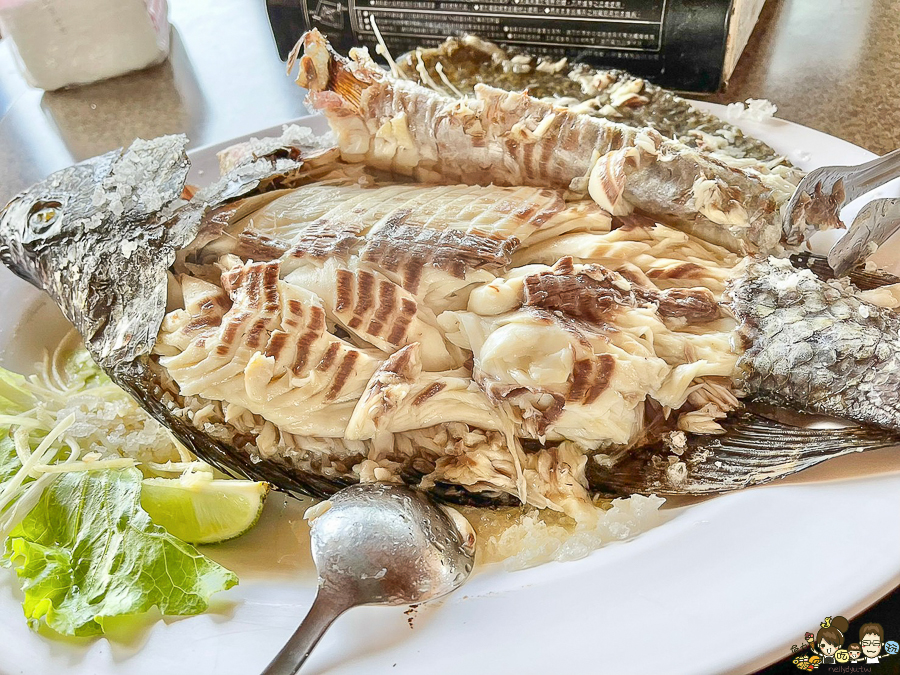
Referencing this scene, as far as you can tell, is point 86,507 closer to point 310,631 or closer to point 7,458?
point 7,458

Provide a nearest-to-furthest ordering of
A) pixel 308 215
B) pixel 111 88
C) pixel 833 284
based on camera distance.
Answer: pixel 833 284 → pixel 308 215 → pixel 111 88

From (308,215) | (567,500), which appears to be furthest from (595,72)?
(567,500)

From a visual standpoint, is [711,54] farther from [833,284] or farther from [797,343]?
[797,343]

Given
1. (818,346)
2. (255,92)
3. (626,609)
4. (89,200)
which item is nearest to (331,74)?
(89,200)

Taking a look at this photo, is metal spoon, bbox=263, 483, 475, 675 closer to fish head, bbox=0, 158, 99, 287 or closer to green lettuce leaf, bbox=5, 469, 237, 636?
green lettuce leaf, bbox=5, 469, 237, 636

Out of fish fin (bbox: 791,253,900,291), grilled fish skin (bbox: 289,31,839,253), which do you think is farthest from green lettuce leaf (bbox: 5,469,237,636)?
fish fin (bbox: 791,253,900,291)

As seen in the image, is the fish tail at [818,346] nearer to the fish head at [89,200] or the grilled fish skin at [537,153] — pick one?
the grilled fish skin at [537,153]

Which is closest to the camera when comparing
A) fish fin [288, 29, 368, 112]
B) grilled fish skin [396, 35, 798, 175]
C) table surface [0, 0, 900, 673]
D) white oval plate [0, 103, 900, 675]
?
white oval plate [0, 103, 900, 675]

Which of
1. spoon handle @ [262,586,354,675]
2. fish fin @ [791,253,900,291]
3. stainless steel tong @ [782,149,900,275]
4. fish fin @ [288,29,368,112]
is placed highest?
fish fin @ [288,29,368,112]
